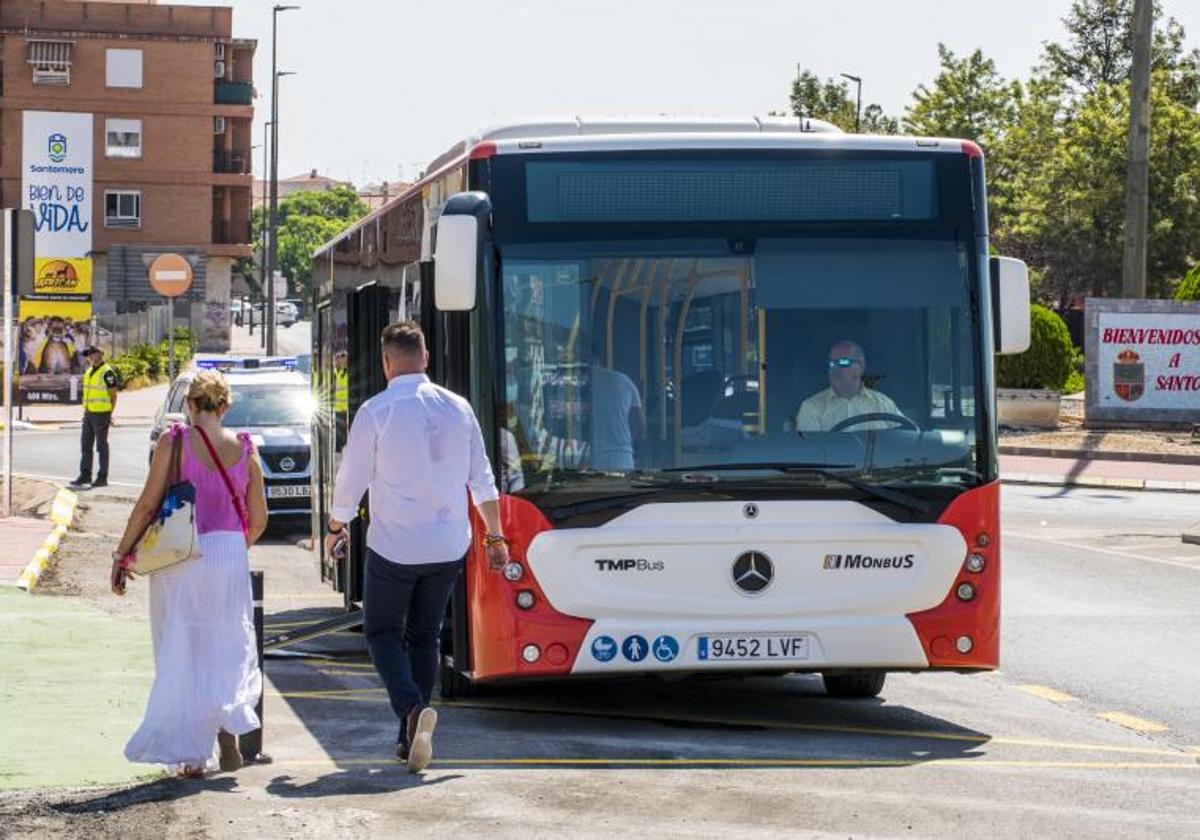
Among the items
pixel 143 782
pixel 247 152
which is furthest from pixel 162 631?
pixel 247 152

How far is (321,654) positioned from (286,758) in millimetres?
4124

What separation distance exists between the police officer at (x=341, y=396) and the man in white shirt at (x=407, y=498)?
4.97m

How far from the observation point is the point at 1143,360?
132 feet

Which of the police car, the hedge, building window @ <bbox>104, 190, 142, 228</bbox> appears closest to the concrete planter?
the police car

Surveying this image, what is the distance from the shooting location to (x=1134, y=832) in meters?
7.99

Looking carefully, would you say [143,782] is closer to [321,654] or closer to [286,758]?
→ [286,758]

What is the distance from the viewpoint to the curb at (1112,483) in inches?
1246

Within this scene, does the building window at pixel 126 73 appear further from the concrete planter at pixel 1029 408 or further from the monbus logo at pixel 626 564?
the monbus logo at pixel 626 564

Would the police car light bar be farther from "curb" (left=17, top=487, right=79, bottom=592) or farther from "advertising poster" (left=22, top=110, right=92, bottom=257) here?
"advertising poster" (left=22, top=110, right=92, bottom=257)

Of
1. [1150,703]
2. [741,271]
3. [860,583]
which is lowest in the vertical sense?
[1150,703]

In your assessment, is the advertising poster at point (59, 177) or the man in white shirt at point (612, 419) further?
the advertising poster at point (59, 177)

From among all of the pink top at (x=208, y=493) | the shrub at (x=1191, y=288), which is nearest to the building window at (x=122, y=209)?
A: the shrub at (x=1191, y=288)

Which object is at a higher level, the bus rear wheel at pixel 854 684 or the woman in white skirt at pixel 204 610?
the woman in white skirt at pixel 204 610

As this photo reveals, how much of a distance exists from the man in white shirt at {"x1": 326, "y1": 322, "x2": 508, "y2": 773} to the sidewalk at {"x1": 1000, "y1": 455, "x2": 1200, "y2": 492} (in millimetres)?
23721
